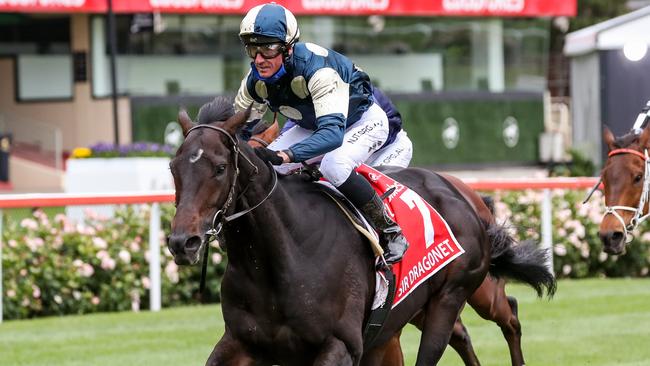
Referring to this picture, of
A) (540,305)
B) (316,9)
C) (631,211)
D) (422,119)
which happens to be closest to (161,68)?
(316,9)

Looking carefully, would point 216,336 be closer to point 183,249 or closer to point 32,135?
point 183,249

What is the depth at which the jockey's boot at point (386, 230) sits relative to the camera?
18.8 feet

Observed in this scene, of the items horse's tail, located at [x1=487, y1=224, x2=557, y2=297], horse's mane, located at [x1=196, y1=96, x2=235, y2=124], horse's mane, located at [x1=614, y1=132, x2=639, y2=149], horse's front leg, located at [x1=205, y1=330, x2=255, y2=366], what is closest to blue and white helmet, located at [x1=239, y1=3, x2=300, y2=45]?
horse's mane, located at [x1=196, y1=96, x2=235, y2=124]

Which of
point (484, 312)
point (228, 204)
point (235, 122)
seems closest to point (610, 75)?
point (484, 312)

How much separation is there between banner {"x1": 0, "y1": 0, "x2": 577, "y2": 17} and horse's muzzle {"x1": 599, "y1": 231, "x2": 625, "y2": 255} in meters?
17.9

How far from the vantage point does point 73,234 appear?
10.7 metres

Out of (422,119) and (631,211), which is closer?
(631,211)

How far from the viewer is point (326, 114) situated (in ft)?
17.7

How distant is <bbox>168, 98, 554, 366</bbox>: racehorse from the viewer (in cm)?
473

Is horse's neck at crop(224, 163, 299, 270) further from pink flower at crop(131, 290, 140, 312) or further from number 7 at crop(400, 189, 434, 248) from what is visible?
pink flower at crop(131, 290, 140, 312)

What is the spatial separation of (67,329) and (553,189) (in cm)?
537

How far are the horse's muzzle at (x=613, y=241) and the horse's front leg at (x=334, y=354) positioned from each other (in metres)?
2.65

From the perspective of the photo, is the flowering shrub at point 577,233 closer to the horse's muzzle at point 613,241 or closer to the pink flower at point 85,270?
the pink flower at point 85,270

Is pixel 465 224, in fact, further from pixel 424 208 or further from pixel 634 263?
pixel 634 263
